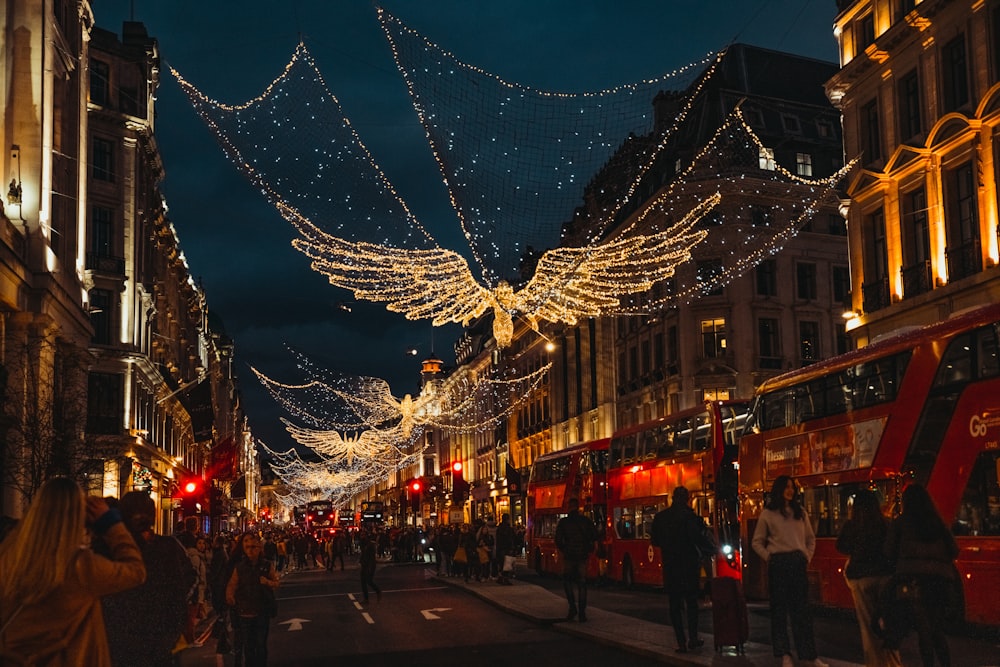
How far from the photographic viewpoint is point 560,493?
3584 cm

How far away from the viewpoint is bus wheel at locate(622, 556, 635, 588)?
29.7 m

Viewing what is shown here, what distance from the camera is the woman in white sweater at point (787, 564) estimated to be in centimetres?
1173

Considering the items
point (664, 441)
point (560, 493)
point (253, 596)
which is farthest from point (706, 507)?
point (253, 596)

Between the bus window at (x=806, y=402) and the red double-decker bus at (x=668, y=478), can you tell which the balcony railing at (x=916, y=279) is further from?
the bus window at (x=806, y=402)

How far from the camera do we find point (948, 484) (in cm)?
1511

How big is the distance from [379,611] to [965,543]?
12143 millimetres

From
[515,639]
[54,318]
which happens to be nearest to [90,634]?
[515,639]

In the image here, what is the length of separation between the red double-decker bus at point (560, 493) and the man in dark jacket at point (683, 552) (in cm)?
1598

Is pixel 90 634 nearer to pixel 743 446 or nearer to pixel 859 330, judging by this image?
pixel 743 446

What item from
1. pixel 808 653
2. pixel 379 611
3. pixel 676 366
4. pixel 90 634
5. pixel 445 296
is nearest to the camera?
pixel 90 634

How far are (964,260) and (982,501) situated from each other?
14.7m

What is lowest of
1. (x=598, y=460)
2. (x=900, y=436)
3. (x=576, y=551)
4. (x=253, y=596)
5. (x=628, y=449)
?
(x=253, y=596)

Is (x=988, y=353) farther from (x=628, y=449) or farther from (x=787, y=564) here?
(x=628, y=449)

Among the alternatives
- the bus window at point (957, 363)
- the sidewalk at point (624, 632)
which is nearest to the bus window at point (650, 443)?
the sidewalk at point (624, 632)
